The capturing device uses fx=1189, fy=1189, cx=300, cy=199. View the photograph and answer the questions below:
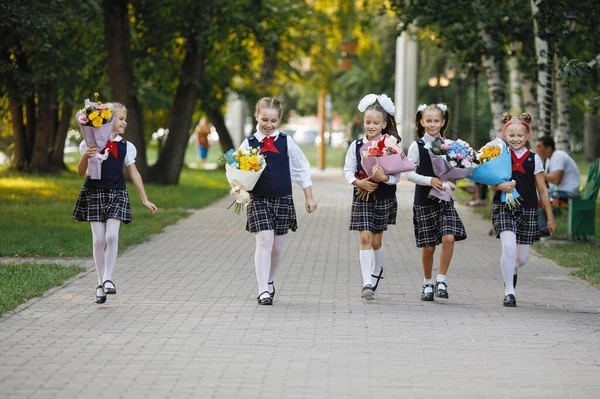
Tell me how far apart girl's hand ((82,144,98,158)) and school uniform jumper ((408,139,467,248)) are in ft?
8.72

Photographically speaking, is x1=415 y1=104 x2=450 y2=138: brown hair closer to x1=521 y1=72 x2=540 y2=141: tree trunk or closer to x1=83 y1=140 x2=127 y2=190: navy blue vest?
x1=83 y1=140 x2=127 y2=190: navy blue vest

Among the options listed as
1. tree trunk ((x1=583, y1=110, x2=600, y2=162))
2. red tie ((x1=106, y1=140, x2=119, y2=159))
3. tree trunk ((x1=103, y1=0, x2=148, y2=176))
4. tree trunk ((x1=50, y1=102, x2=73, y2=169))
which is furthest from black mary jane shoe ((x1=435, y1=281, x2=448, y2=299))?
tree trunk ((x1=583, y1=110, x2=600, y2=162))

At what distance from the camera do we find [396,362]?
7328 millimetres

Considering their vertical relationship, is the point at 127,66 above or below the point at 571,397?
above

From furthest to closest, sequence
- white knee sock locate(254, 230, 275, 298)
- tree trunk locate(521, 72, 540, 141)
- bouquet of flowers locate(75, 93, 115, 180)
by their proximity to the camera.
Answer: tree trunk locate(521, 72, 540, 141) → white knee sock locate(254, 230, 275, 298) → bouquet of flowers locate(75, 93, 115, 180)

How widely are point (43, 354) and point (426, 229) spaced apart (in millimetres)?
3922

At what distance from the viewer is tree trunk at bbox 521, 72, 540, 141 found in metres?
20.8

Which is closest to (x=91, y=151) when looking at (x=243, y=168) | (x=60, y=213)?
(x=243, y=168)

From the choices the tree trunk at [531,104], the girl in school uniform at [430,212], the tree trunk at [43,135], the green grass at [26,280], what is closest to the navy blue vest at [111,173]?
the green grass at [26,280]

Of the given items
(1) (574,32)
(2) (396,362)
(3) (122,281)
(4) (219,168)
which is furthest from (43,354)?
(4) (219,168)

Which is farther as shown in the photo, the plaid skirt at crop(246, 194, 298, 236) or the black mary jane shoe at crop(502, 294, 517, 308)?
the black mary jane shoe at crop(502, 294, 517, 308)

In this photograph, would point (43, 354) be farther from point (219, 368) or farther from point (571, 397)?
point (571, 397)

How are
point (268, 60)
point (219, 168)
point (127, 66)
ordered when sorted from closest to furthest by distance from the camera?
point (127, 66) < point (268, 60) < point (219, 168)

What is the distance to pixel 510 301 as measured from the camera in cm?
996
